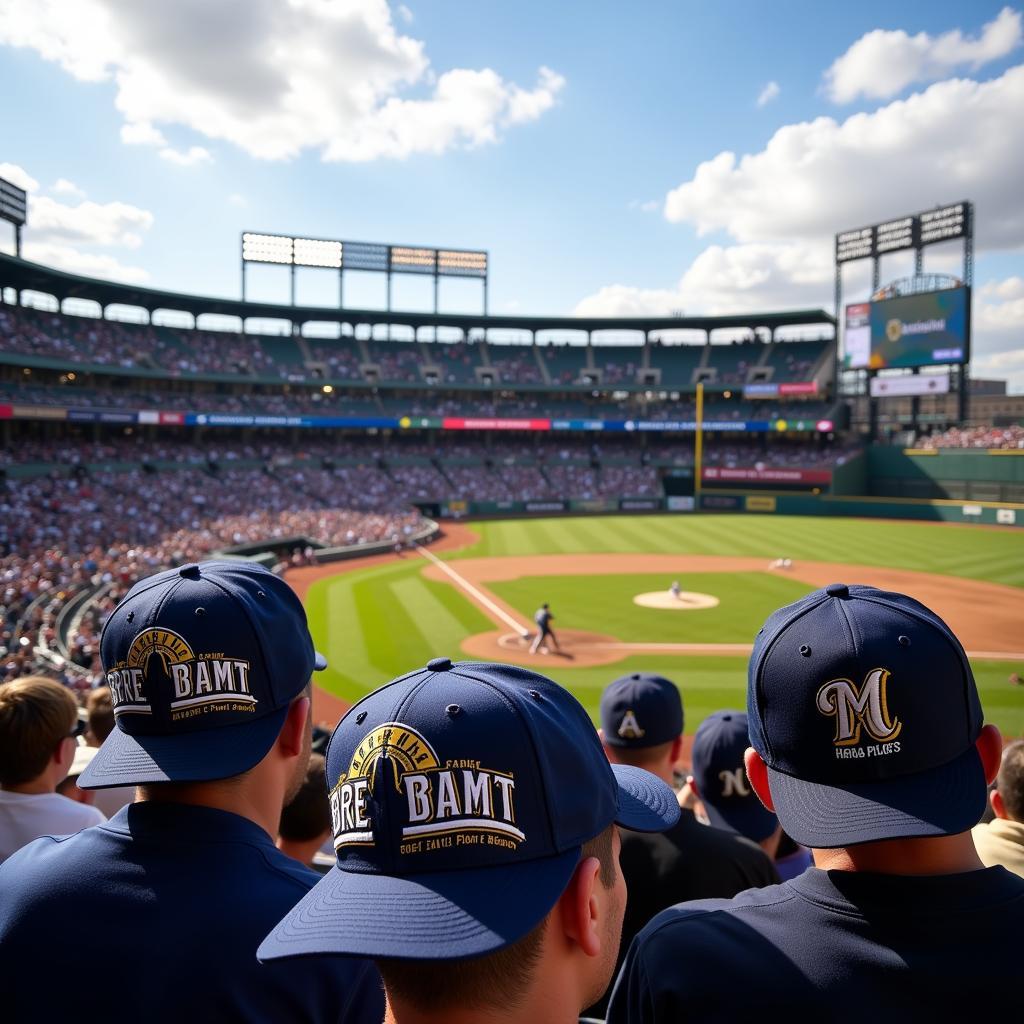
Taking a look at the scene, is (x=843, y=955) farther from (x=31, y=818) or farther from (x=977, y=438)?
(x=977, y=438)

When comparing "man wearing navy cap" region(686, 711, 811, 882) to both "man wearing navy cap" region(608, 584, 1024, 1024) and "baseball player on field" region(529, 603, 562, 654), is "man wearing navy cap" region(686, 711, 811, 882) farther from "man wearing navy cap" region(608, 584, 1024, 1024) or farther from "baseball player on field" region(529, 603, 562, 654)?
"baseball player on field" region(529, 603, 562, 654)

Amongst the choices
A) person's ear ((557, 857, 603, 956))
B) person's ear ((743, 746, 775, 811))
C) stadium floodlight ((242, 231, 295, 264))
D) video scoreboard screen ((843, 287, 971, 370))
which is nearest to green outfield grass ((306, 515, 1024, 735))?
person's ear ((743, 746, 775, 811))

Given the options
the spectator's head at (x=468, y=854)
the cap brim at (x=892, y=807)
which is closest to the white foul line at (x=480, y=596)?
the cap brim at (x=892, y=807)

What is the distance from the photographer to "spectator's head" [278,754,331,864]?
12.1 ft

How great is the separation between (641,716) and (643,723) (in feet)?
0.14

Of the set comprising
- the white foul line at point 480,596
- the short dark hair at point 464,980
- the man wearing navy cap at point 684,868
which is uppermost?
the short dark hair at point 464,980

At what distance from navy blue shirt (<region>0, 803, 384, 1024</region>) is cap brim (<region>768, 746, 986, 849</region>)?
1.23 meters

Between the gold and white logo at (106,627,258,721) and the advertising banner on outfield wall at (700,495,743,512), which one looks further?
the advertising banner on outfield wall at (700,495,743,512)

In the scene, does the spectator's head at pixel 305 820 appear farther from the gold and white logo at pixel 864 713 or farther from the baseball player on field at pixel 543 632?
the baseball player on field at pixel 543 632

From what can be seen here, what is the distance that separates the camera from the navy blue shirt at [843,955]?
1688 millimetres

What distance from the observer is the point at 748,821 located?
435cm

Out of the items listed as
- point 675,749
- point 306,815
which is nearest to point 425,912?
point 306,815

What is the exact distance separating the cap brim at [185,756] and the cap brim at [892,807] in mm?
1622

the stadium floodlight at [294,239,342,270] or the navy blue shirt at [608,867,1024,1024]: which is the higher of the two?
the stadium floodlight at [294,239,342,270]
